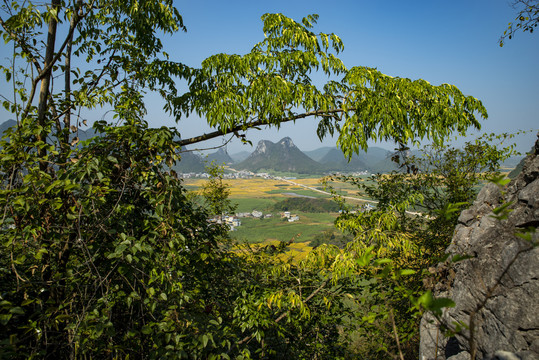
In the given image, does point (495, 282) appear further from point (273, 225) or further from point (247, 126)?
point (273, 225)

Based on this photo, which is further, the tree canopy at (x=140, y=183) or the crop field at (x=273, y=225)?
the crop field at (x=273, y=225)

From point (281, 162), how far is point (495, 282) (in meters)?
173

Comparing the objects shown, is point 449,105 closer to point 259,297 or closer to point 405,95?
point 405,95

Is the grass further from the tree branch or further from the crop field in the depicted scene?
the tree branch

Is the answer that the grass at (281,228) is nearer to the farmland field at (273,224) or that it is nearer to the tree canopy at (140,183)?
the farmland field at (273,224)

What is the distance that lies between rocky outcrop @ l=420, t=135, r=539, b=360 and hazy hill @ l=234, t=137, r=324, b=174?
149m

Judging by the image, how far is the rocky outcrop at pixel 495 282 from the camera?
A: 2793 millimetres

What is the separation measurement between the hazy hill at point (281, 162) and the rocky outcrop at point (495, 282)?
149m

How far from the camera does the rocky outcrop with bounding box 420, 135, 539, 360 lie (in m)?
2.79

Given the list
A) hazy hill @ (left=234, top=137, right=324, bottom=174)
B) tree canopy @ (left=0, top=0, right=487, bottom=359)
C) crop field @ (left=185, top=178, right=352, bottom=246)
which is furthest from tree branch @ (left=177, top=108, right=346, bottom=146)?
Result: hazy hill @ (left=234, top=137, right=324, bottom=174)

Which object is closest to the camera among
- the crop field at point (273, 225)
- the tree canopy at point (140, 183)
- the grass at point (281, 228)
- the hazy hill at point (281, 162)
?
the tree canopy at point (140, 183)

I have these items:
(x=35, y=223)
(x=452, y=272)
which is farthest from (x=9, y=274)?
(x=452, y=272)

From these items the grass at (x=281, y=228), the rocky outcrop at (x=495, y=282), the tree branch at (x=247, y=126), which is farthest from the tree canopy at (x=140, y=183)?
the grass at (x=281, y=228)

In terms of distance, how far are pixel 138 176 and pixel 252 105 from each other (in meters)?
1.30
